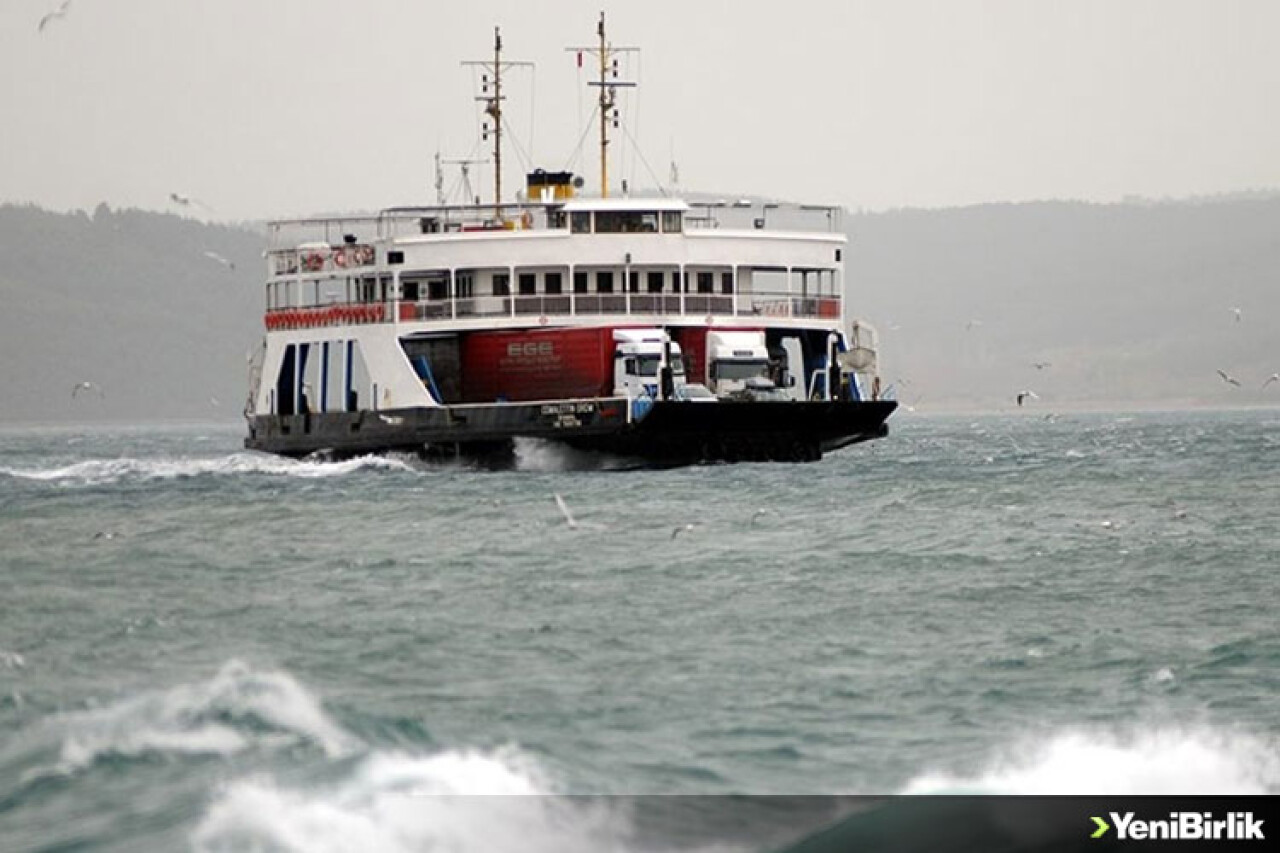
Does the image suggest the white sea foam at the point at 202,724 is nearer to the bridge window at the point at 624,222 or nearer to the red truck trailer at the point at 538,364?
the red truck trailer at the point at 538,364

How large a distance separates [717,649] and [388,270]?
138 ft

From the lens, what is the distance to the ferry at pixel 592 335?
67.0 metres

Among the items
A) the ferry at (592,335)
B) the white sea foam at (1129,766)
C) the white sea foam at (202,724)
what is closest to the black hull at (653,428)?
the ferry at (592,335)

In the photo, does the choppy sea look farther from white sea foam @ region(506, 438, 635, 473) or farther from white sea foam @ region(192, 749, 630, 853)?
white sea foam @ region(506, 438, 635, 473)

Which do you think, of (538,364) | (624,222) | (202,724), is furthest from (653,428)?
(202,724)

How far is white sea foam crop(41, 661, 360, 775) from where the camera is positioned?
2395 centimetres

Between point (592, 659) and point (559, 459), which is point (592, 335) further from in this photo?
point (592, 659)

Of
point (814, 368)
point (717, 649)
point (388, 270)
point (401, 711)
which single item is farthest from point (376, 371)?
point (401, 711)

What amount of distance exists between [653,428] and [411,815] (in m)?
43.9

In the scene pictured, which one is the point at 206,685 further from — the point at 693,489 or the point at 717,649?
the point at 693,489

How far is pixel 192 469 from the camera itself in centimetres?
8056

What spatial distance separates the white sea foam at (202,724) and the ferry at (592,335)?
38.7 m

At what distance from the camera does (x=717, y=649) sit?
31.1m

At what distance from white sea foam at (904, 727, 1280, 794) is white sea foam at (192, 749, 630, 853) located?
306cm
